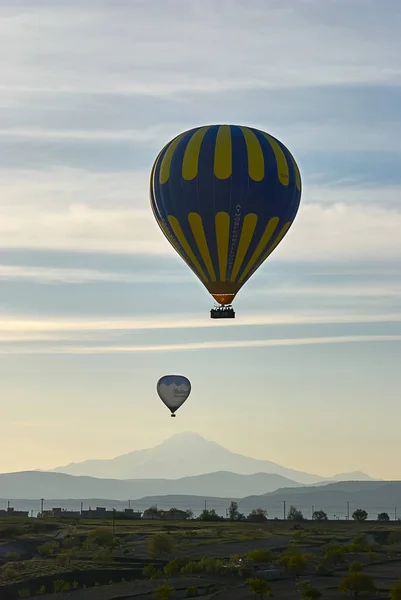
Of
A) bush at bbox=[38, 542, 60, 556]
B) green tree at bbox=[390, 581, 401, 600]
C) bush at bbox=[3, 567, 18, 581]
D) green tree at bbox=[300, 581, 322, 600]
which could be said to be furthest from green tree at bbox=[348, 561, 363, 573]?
bush at bbox=[38, 542, 60, 556]

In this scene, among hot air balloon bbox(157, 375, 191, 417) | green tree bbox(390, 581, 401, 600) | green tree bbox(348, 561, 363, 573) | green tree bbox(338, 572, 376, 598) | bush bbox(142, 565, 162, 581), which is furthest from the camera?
hot air balloon bbox(157, 375, 191, 417)

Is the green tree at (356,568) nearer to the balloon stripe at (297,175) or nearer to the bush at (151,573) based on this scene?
the bush at (151,573)

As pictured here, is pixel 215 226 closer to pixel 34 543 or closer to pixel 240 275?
pixel 240 275

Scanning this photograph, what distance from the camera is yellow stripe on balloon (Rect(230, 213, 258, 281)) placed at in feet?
251

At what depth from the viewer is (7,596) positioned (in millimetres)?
69062

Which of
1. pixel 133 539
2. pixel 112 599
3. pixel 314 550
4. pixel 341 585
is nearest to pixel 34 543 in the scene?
pixel 133 539

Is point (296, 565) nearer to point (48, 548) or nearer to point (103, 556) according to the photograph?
point (103, 556)

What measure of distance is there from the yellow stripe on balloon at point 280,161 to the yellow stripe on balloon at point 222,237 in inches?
187

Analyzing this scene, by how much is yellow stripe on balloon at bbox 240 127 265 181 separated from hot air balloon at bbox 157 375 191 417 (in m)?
44.3

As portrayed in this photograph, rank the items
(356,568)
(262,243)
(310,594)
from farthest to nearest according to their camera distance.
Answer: (262,243), (356,568), (310,594)

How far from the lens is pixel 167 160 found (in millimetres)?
77688

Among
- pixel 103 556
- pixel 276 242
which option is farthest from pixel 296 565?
pixel 276 242

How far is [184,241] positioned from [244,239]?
4207 mm

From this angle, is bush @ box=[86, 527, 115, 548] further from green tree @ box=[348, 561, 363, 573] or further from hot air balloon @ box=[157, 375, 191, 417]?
green tree @ box=[348, 561, 363, 573]
